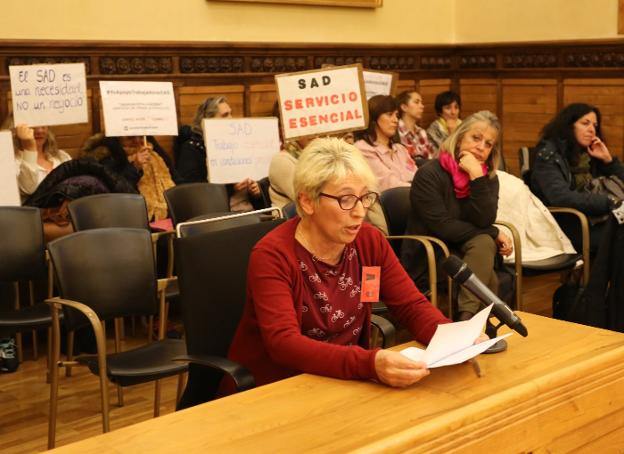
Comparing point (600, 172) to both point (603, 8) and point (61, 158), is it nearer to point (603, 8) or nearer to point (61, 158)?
point (603, 8)

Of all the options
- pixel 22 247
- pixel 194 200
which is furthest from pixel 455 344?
pixel 194 200

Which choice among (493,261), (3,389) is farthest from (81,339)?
(493,261)

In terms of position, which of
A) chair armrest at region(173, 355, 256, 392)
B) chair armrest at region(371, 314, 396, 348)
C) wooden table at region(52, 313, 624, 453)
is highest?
wooden table at region(52, 313, 624, 453)

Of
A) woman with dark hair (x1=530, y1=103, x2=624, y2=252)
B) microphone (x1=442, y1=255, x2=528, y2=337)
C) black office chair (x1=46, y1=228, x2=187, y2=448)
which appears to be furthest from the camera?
woman with dark hair (x1=530, y1=103, x2=624, y2=252)

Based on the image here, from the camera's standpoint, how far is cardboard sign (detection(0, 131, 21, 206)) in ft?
15.6

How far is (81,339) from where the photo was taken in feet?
16.3

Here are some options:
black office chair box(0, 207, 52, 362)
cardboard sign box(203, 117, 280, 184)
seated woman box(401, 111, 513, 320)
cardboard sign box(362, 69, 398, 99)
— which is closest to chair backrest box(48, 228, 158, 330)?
black office chair box(0, 207, 52, 362)

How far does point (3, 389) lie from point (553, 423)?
3.08 meters

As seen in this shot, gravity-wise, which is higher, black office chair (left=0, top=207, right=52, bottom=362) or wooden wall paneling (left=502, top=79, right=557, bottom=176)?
wooden wall paneling (left=502, top=79, right=557, bottom=176)

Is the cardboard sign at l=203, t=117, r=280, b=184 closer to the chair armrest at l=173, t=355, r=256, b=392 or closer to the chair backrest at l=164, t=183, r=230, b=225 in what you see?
the chair backrest at l=164, t=183, r=230, b=225

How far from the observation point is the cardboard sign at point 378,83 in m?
6.93

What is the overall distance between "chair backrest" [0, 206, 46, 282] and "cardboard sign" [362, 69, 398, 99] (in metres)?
3.23

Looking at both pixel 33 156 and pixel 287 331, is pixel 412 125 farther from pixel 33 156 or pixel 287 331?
pixel 287 331

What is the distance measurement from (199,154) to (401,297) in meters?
3.77
